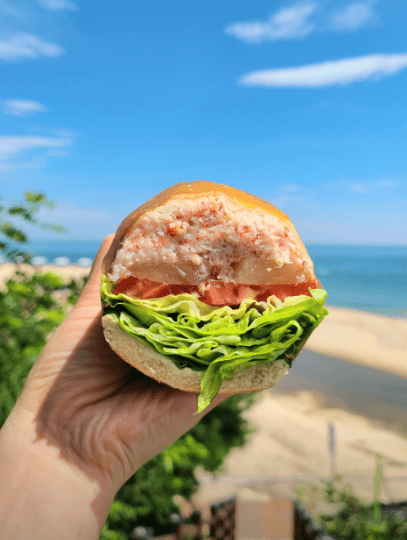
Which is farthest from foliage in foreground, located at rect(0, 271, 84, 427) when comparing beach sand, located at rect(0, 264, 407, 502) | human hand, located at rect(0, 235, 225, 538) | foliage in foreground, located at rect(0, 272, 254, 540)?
human hand, located at rect(0, 235, 225, 538)

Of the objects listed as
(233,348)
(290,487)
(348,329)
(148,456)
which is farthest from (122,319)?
(348,329)

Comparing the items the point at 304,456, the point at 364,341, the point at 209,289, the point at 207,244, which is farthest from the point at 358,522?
the point at 364,341

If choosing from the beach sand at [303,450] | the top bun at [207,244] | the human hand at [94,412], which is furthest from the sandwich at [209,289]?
the beach sand at [303,450]

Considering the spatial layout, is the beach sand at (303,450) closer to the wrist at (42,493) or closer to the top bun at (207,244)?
the wrist at (42,493)

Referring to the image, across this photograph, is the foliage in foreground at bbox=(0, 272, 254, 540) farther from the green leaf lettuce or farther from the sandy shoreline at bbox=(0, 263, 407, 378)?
the sandy shoreline at bbox=(0, 263, 407, 378)

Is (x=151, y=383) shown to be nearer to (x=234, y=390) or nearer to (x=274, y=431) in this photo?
(x=234, y=390)

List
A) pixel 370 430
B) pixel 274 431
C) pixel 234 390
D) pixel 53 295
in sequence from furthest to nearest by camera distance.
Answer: pixel 370 430, pixel 274 431, pixel 53 295, pixel 234 390
